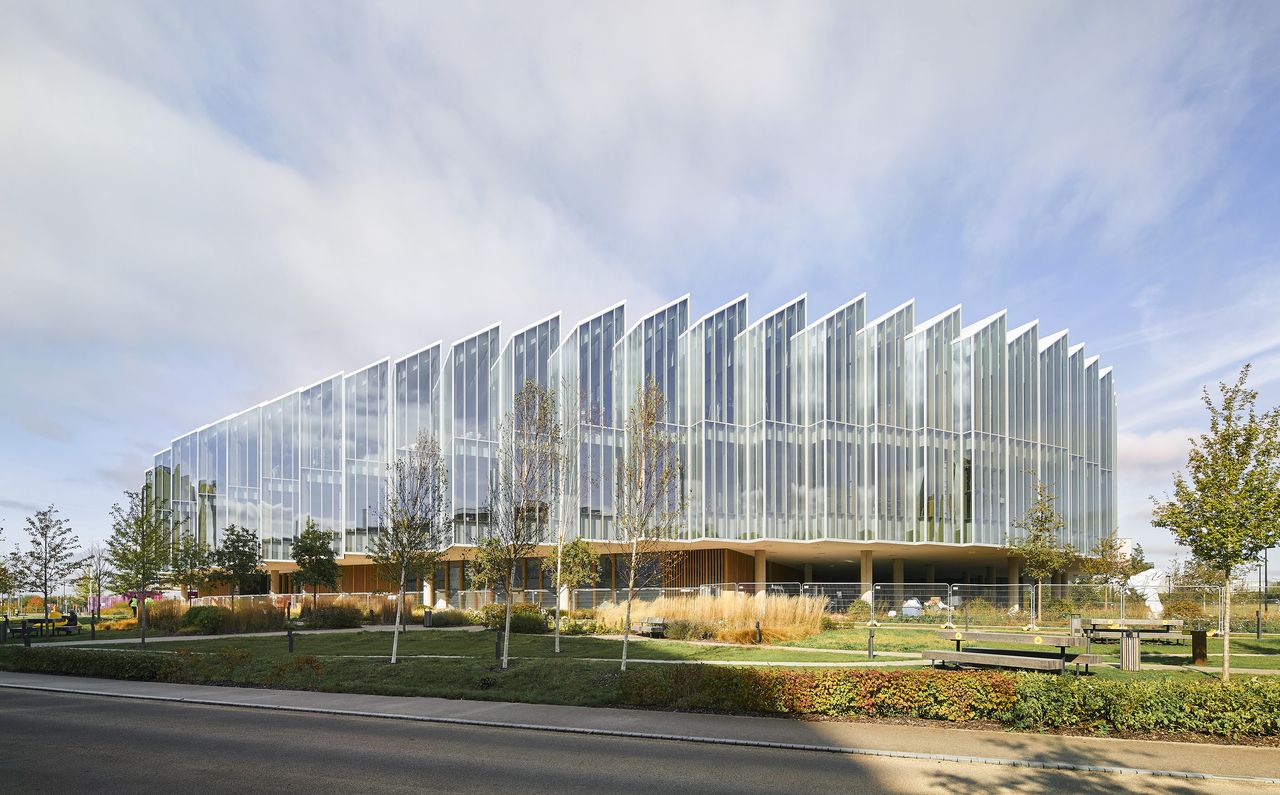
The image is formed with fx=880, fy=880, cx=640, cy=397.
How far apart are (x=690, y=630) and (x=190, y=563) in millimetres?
33366

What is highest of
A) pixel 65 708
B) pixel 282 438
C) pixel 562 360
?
pixel 562 360

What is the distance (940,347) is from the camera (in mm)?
47469

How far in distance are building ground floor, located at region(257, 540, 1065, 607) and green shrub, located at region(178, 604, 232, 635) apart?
704 centimetres

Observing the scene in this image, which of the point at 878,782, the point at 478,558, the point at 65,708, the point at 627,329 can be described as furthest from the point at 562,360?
A: the point at 878,782

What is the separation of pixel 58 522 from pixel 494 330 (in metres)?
25.2

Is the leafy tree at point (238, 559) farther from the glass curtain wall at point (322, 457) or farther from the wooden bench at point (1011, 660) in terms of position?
the wooden bench at point (1011, 660)

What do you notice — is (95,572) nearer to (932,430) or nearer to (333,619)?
(333,619)

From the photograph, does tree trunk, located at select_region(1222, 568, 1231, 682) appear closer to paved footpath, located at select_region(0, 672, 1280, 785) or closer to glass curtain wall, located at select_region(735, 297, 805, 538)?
paved footpath, located at select_region(0, 672, 1280, 785)

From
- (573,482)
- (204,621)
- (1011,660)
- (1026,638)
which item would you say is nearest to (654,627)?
(1026,638)

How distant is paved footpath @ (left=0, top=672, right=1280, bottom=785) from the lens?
422 inches

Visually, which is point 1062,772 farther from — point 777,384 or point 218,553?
point 218,553

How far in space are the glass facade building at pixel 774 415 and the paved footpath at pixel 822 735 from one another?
26.5 m

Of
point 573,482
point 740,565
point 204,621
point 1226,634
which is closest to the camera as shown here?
point 1226,634

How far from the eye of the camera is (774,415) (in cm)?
4559
